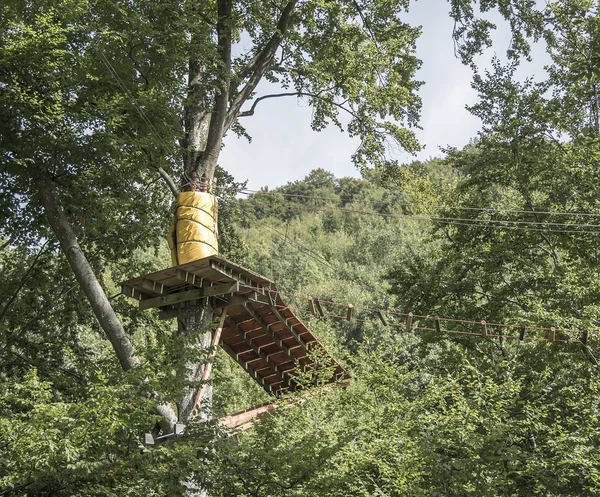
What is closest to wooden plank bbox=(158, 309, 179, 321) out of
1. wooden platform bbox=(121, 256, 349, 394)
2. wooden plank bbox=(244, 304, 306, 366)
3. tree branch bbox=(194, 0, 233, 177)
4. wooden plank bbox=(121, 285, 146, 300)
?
wooden platform bbox=(121, 256, 349, 394)

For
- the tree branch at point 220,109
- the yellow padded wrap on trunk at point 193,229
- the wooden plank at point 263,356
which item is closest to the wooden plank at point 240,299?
the yellow padded wrap on trunk at point 193,229

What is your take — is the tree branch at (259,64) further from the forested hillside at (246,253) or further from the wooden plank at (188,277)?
the wooden plank at (188,277)

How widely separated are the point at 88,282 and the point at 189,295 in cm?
159

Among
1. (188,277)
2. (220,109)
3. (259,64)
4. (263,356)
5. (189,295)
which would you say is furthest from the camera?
(263,356)

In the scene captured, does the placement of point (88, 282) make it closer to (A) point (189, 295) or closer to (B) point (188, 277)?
(B) point (188, 277)

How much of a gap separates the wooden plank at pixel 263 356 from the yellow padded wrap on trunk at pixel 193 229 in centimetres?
211

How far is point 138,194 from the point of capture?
1127 cm

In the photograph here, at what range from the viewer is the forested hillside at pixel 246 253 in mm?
7742

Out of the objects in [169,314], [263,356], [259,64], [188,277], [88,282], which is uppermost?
[259,64]

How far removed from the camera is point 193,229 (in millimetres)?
10586

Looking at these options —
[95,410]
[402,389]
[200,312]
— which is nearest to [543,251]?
[402,389]

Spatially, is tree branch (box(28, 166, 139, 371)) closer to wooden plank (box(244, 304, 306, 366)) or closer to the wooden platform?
the wooden platform

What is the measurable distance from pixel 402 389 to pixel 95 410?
10774 millimetres

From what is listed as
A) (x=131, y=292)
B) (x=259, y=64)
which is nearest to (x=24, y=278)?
Answer: (x=131, y=292)
